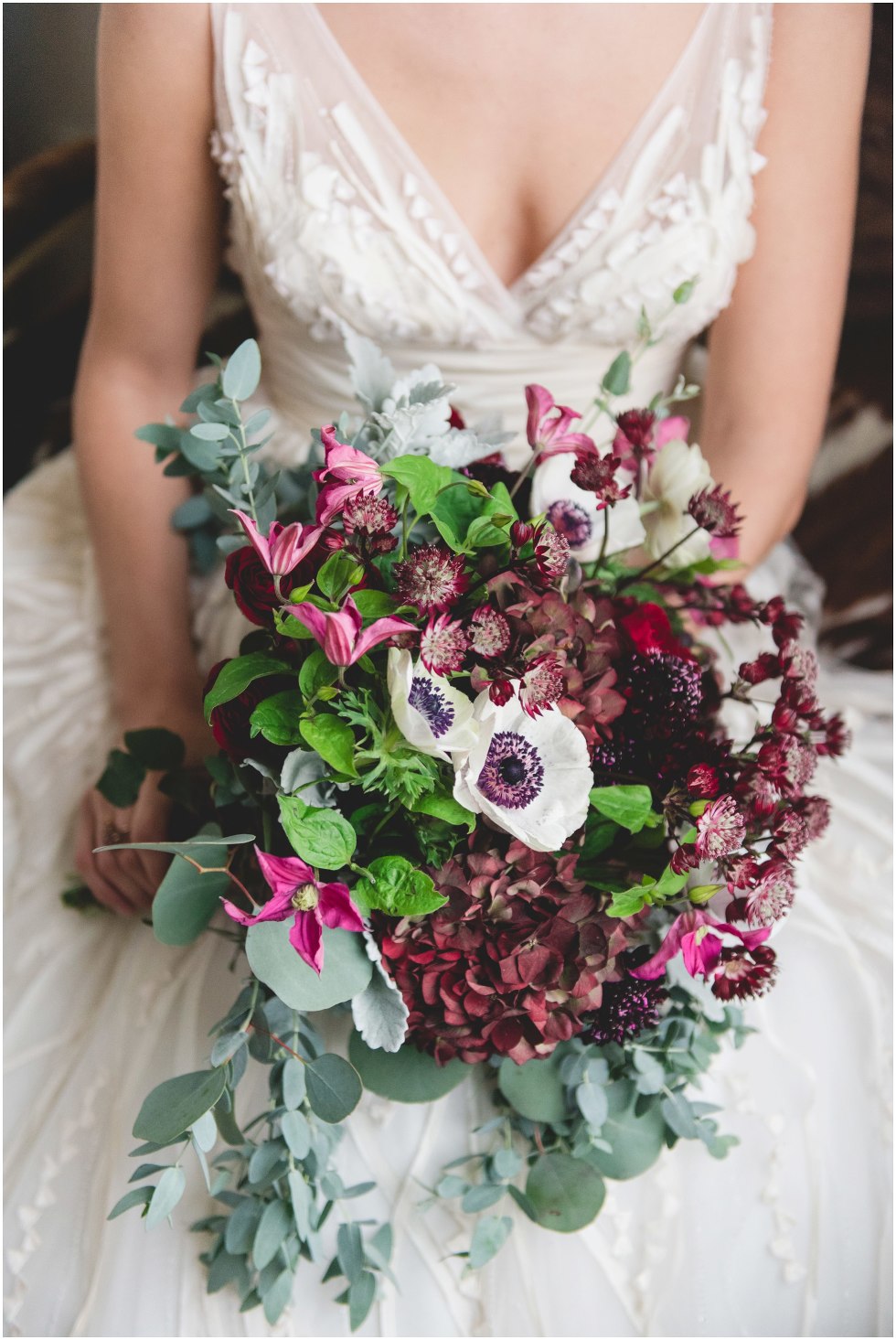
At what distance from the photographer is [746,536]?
1.00 m

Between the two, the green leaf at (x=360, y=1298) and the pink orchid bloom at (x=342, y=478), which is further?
the green leaf at (x=360, y=1298)

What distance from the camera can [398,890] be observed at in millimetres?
496

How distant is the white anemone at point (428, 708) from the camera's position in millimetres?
450

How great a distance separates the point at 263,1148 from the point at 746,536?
28.2 inches

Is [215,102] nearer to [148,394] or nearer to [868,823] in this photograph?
[148,394]

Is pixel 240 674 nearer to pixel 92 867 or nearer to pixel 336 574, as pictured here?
pixel 336 574

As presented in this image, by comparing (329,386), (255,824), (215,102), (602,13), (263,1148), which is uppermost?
(602,13)

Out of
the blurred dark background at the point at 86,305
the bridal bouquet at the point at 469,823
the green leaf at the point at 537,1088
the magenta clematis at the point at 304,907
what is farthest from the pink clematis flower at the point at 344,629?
the blurred dark background at the point at 86,305

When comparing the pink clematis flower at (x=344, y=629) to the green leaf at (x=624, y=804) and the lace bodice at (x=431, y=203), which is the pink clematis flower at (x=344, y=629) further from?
the lace bodice at (x=431, y=203)

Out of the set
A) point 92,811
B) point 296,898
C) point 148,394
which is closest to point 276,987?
point 296,898

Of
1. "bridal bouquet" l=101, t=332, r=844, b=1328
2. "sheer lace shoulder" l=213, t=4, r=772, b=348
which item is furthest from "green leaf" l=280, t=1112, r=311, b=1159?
"sheer lace shoulder" l=213, t=4, r=772, b=348

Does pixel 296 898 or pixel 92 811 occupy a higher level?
pixel 296 898

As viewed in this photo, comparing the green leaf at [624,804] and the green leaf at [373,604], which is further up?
the green leaf at [373,604]

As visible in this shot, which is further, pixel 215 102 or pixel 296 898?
pixel 215 102
